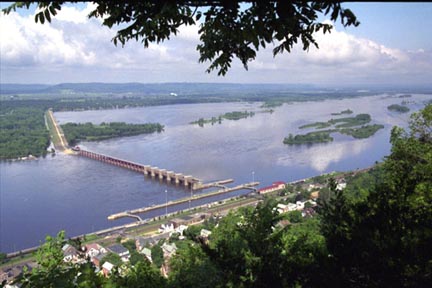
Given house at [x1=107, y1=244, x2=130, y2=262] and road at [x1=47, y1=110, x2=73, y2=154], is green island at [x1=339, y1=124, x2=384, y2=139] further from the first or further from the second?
house at [x1=107, y1=244, x2=130, y2=262]

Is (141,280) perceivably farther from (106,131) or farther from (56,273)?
(106,131)

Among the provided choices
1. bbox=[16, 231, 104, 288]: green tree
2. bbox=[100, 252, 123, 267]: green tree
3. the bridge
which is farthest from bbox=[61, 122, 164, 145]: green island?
bbox=[16, 231, 104, 288]: green tree

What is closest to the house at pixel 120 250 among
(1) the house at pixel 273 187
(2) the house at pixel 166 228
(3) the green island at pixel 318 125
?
(2) the house at pixel 166 228

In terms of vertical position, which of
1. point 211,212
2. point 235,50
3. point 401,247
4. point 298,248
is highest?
point 235,50

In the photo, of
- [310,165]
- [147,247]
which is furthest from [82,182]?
[310,165]

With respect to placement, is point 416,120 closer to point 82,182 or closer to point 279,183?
point 279,183
